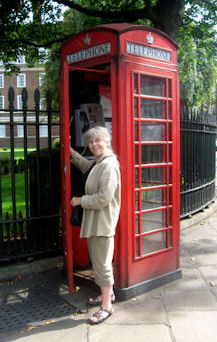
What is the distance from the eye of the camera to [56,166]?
190 inches

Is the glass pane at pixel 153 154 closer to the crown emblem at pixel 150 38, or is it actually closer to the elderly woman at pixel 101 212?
the elderly woman at pixel 101 212

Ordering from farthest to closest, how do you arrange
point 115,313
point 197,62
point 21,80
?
point 21,80, point 197,62, point 115,313

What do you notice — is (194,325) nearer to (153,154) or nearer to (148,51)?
(153,154)

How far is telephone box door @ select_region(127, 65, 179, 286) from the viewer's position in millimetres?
3764

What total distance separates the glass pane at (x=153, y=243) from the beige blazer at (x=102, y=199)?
760mm

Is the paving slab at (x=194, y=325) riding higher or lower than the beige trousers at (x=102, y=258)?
lower

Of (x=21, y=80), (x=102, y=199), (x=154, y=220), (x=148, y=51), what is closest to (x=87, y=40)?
(x=148, y=51)

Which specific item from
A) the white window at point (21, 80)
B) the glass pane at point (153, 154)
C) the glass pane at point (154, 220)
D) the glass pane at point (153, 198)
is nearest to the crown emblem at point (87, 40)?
the glass pane at point (153, 154)

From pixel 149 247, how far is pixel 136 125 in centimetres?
133

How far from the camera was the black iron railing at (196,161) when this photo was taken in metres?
6.60

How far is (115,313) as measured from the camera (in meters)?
3.47

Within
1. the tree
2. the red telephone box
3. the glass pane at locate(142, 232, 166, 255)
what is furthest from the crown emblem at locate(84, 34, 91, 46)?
the tree

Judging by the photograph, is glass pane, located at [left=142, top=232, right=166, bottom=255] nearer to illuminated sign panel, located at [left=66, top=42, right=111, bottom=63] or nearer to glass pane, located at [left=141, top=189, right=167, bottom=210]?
glass pane, located at [left=141, top=189, right=167, bottom=210]

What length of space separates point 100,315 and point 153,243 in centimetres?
107
